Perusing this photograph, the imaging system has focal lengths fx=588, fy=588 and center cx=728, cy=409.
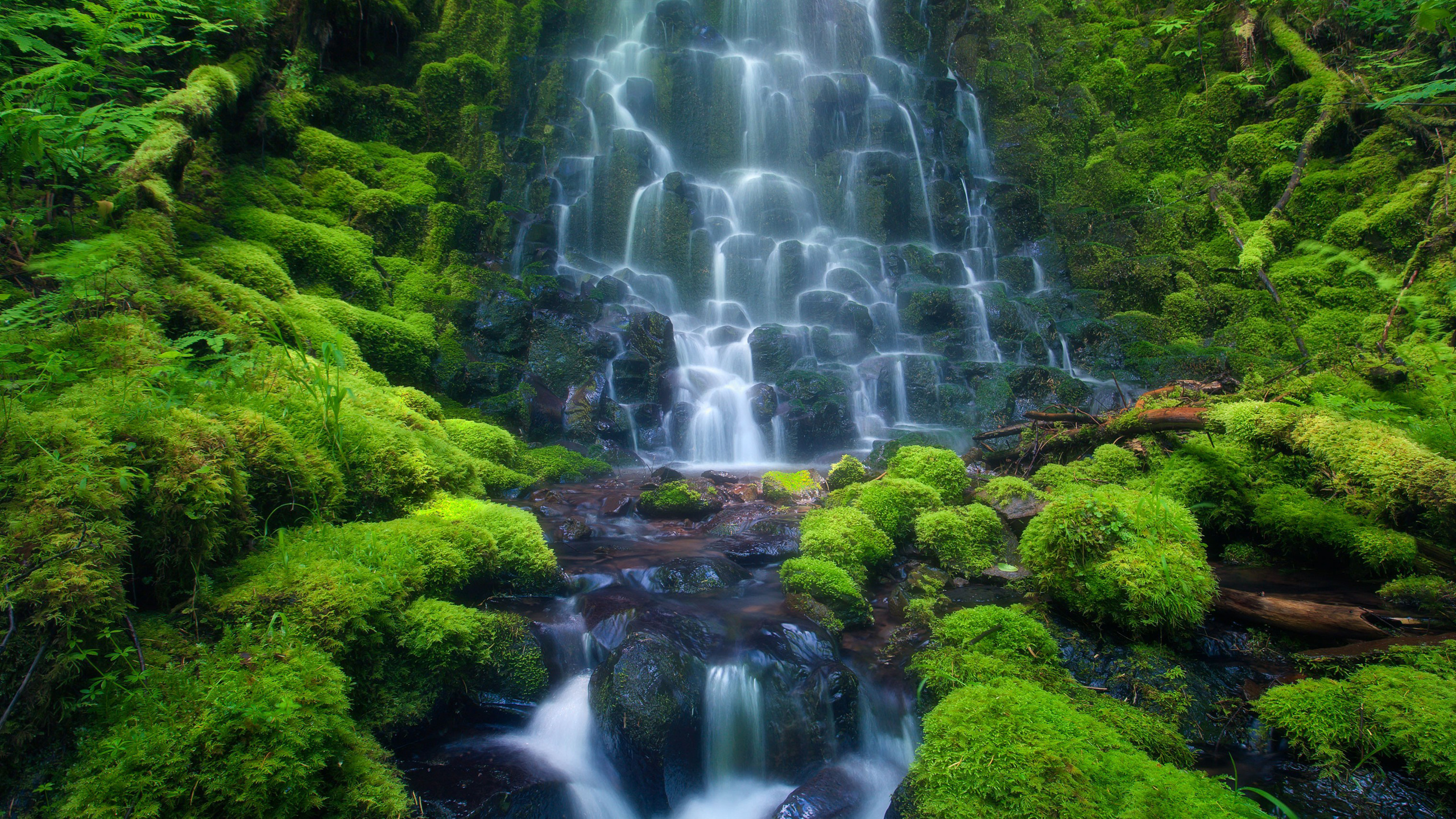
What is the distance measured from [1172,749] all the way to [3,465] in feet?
16.8

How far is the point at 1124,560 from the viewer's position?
3.58 metres

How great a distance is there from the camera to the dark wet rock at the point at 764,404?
12.1 m

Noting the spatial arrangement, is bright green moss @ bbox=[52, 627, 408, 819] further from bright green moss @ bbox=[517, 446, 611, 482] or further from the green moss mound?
bright green moss @ bbox=[517, 446, 611, 482]

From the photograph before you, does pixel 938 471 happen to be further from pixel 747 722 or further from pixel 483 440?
pixel 483 440

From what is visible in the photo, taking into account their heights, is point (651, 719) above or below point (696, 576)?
below

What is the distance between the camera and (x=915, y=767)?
282 cm

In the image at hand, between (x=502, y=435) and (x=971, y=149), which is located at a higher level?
(x=971, y=149)

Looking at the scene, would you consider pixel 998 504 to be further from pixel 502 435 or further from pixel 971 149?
pixel 971 149

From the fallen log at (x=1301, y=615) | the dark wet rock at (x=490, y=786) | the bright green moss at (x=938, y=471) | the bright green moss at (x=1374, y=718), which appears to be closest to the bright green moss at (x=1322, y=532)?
the fallen log at (x=1301, y=615)

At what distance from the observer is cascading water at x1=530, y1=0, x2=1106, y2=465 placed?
12.6 meters

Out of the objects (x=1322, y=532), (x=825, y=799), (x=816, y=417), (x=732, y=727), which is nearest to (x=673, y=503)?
(x=732, y=727)

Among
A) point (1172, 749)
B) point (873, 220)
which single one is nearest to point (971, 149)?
point (873, 220)

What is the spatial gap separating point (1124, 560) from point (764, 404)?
8761mm

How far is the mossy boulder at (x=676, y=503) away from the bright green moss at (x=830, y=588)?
2.81 meters
